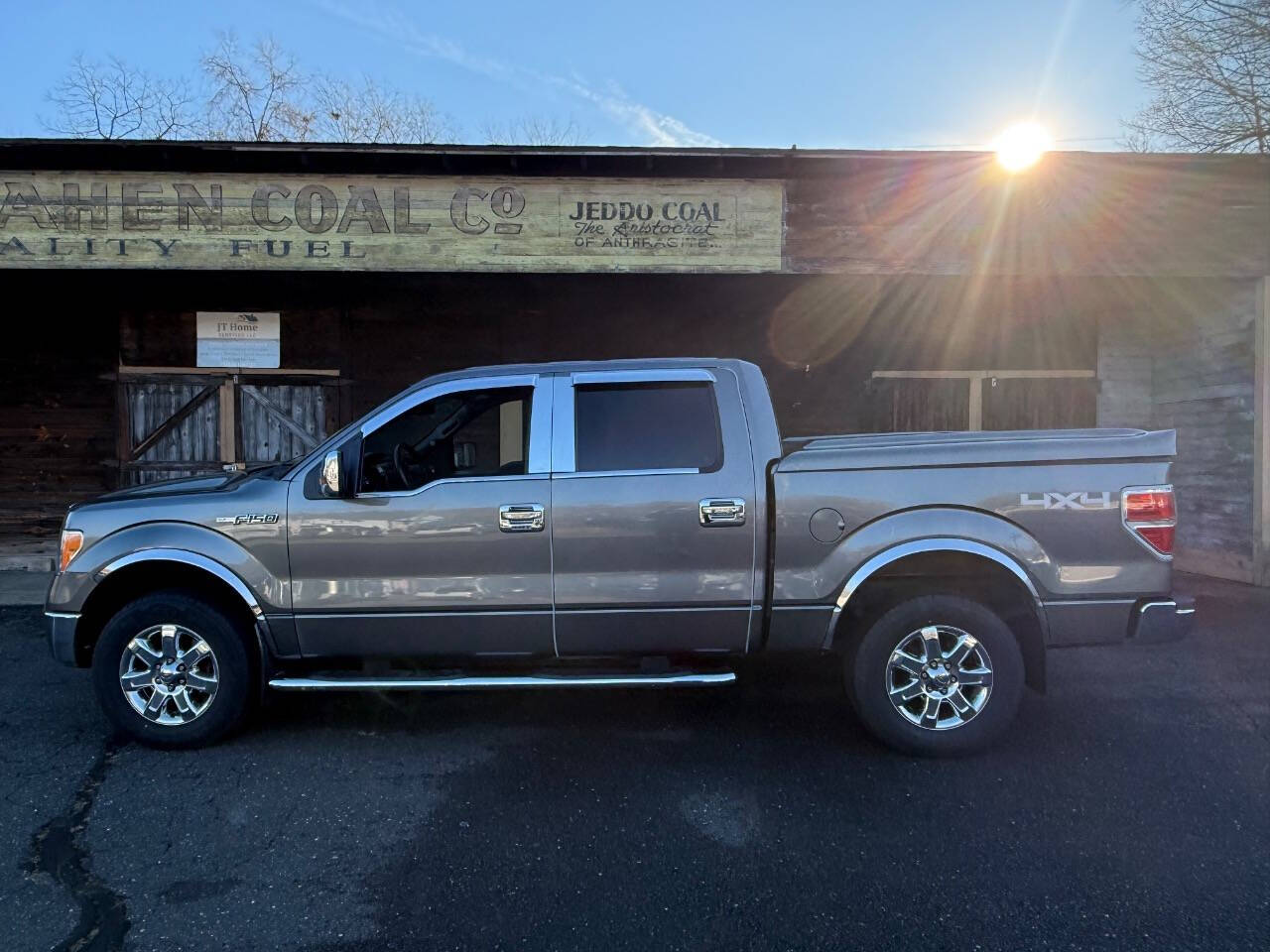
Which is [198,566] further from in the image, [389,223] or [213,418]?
[213,418]

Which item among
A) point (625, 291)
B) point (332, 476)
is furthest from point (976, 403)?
point (332, 476)

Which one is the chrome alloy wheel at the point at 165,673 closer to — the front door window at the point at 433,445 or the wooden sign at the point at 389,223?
the front door window at the point at 433,445

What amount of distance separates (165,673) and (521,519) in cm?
208

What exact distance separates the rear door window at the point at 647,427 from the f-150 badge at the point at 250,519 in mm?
1658

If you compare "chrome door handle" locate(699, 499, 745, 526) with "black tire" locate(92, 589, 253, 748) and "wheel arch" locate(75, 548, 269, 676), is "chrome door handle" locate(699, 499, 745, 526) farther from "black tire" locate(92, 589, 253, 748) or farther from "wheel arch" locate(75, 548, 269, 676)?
"black tire" locate(92, 589, 253, 748)

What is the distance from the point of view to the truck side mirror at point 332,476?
3.96m

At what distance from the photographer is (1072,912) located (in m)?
2.71

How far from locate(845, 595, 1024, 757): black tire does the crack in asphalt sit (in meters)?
3.28

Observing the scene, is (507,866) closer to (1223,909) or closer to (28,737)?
(1223,909)

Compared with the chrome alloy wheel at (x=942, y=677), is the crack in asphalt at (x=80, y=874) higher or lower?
lower

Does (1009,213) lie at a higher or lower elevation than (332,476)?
higher

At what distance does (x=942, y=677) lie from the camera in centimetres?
391

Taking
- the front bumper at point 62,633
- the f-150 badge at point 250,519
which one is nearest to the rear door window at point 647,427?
the f-150 badge at point 250,519

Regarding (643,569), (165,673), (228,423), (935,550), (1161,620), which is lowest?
(165,673)
